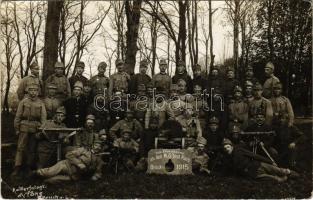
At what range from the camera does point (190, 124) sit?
10.1 m

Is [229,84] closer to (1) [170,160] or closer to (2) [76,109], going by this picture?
(1) [170,160]

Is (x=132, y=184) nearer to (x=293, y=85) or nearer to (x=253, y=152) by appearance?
(x=253, y=152)

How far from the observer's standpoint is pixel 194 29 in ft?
58.2

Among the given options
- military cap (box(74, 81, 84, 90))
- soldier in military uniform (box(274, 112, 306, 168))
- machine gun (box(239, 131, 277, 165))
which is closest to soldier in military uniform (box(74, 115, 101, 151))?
military cap (box(74, 81, 84, 90))

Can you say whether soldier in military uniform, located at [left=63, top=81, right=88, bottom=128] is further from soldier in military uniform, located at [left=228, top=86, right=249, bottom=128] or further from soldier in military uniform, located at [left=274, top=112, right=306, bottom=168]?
soldier in military uniform, located at [left=274, top=112, right=306, bottom=168]

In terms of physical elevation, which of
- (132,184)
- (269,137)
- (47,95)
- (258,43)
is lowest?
(132,184)

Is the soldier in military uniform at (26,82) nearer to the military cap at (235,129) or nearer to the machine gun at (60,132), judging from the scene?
the machine gun at (60,132)

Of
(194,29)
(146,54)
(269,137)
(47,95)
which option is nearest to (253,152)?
(269,137)

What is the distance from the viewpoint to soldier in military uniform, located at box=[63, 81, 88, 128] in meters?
9.91

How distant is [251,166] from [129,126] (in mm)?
3027

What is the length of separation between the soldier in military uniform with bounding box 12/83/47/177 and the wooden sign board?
2627 mm

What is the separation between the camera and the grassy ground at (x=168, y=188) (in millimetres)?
7871

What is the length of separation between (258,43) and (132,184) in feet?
30.9

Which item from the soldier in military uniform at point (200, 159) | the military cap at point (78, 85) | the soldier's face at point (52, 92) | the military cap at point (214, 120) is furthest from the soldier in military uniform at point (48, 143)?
the military cap at point (214, 120)
